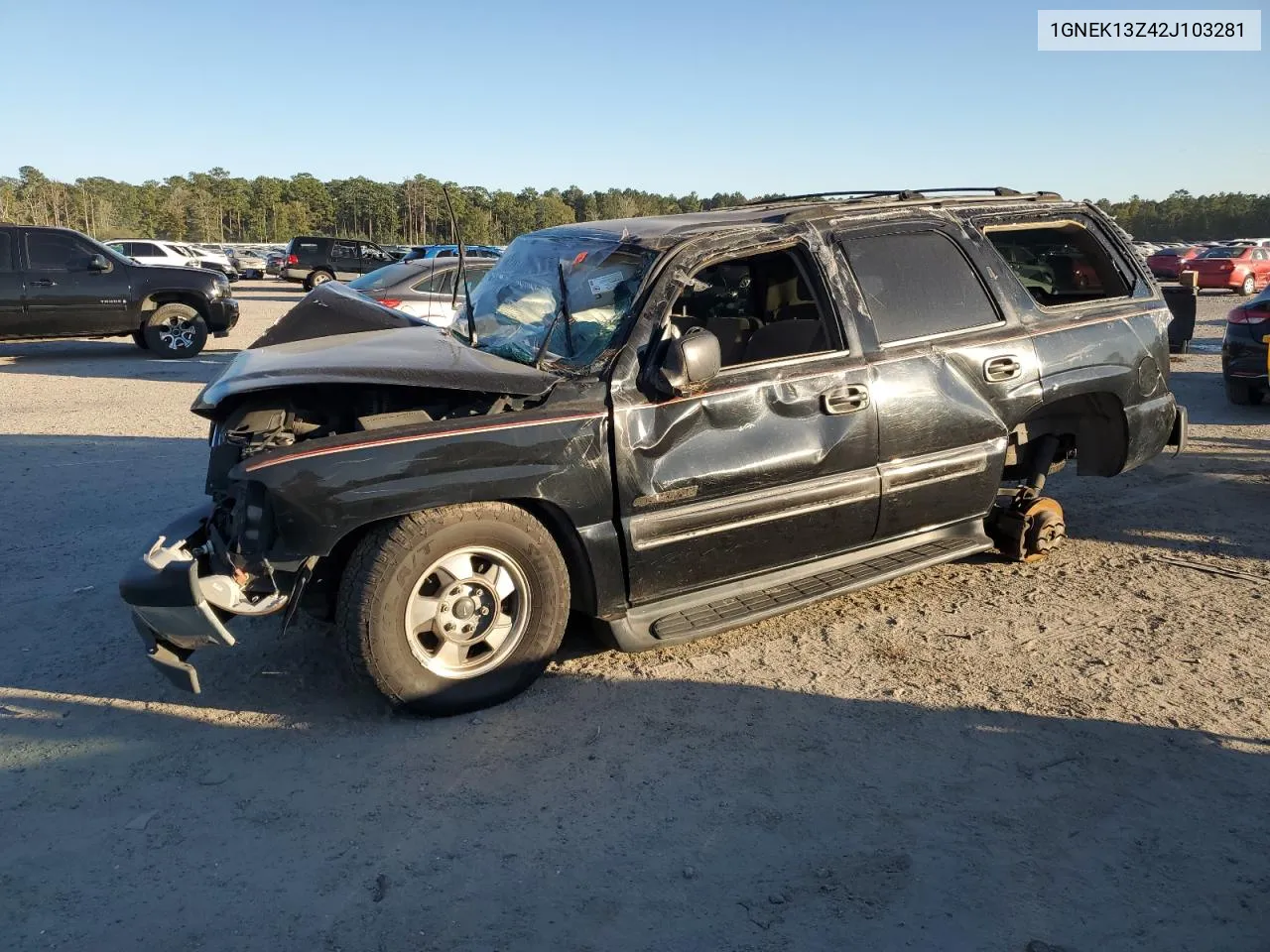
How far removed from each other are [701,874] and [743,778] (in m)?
0.55

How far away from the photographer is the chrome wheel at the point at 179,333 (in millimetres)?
14656

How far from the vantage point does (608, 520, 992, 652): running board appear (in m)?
4.06

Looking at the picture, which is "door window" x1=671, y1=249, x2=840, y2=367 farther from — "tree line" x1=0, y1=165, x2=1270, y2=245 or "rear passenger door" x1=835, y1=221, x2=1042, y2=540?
"tree line" x1=0, y1=165, x2=1270, y2=245

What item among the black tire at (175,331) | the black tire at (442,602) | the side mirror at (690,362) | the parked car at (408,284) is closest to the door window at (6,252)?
the black tire at (175,331)

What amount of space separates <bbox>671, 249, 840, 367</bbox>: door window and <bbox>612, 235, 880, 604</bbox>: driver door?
0.01 m

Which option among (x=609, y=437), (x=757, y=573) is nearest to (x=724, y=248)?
(x=609, y=437)

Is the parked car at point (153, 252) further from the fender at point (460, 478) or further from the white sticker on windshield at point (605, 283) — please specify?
the fender at point (460, 478)

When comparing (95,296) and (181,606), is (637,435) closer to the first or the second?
(181,606)

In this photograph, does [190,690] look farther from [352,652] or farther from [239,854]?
[239,854]

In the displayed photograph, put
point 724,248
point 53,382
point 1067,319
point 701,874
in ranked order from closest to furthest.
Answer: point 701,874
point 724,248
point 1067,319
point 53,382

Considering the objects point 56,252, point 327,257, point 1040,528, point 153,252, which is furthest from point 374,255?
point 1040,528

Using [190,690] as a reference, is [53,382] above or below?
above

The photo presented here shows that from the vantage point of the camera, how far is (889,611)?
4848 millimetres

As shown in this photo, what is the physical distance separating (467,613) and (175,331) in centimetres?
1283
